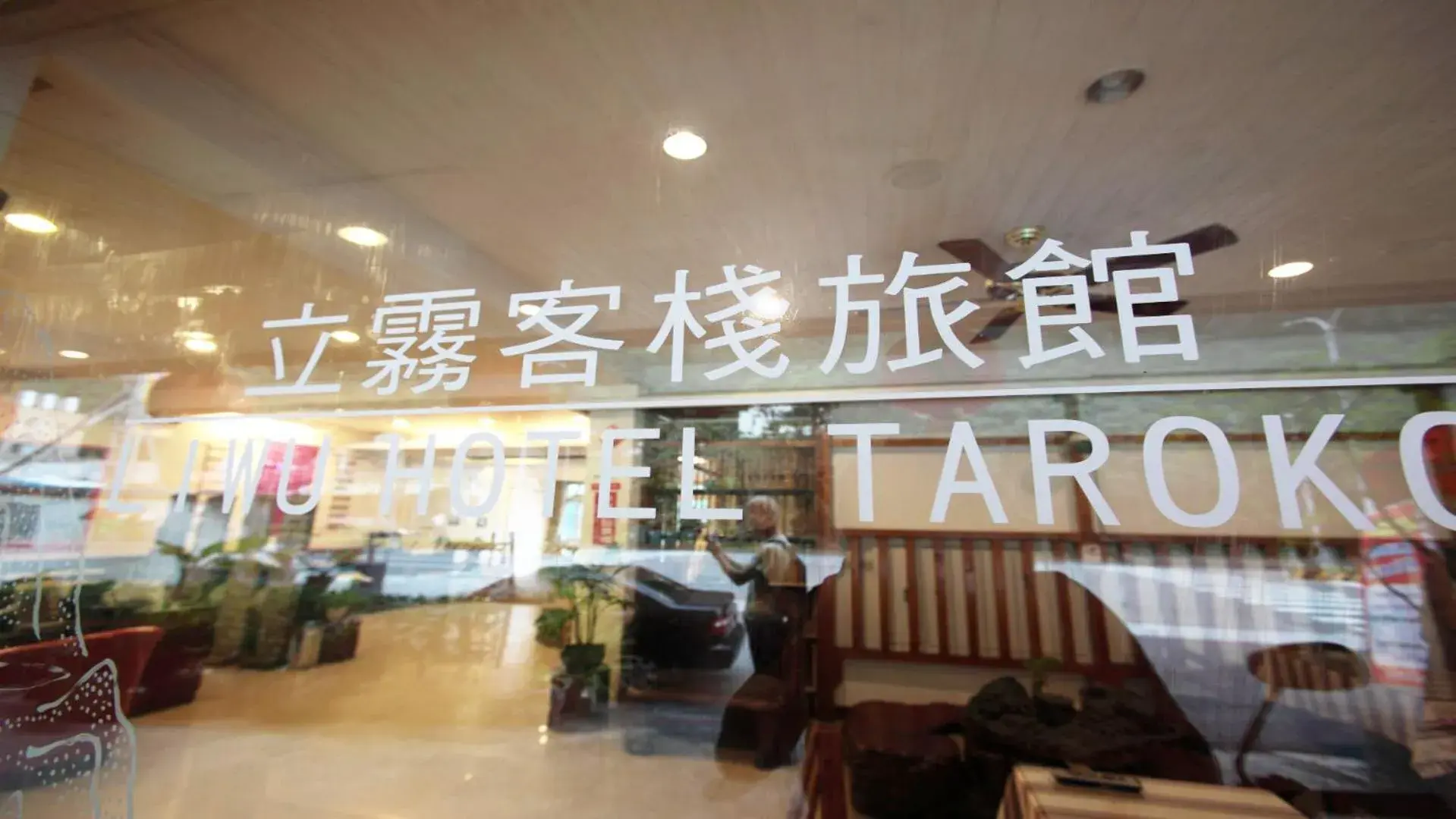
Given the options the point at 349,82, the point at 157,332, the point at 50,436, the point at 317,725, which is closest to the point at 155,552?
the point at 50,436

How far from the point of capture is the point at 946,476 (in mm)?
1030

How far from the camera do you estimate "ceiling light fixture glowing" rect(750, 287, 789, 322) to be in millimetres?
1272

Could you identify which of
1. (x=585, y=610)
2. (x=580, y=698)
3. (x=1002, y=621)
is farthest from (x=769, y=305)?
(x=580, y=698)

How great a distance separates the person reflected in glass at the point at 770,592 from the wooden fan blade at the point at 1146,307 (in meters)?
1.34

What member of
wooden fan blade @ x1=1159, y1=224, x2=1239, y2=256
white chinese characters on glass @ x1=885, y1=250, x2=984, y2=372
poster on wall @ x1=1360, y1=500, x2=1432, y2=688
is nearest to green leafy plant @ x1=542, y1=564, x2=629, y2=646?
white chinese characters on glass @ x1=885, y1=250, x2=984, y2=372

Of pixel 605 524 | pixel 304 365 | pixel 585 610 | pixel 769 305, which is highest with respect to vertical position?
pixel 769 305

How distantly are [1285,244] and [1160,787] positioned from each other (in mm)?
1420

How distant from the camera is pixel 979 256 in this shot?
1.35 metres

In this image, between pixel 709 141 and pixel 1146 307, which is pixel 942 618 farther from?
pixel 709 141

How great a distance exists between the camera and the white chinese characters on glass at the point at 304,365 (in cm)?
131

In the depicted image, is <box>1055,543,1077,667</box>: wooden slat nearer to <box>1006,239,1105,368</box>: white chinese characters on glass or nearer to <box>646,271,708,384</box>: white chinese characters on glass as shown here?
<box>1006,239,1105,368</box>: white chinese characters on glass

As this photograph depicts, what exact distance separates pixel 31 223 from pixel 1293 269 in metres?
3.06

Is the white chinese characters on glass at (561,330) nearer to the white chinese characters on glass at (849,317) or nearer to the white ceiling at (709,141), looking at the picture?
the white ceiling at (709,141)

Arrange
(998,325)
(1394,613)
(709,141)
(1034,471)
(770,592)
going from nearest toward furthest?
(1034,471) < (998,325) < (709,141) < (1394,613) < (770,592)
